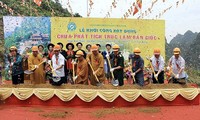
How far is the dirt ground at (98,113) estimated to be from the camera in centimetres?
684

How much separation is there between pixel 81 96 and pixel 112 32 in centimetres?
541

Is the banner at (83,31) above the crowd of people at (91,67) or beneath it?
above

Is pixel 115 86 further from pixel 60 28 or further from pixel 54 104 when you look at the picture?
pixel 60 28

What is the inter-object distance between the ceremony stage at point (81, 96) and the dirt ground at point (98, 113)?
0.22 metres

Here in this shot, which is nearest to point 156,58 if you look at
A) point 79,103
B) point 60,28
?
point 79,103

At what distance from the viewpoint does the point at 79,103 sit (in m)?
8.02

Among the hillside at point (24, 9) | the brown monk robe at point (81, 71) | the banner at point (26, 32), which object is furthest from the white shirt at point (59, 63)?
the hillside at point (24, 9)

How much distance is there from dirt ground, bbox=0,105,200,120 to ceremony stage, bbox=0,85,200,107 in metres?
0.22

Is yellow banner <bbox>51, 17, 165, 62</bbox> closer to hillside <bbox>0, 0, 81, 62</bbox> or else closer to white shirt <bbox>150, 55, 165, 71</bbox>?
white shirt <bbox>150, 55, 165, 71</bbox>

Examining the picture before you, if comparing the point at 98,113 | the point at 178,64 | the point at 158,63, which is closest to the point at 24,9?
the point at 158,63

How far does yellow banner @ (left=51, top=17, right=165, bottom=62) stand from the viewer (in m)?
12.8

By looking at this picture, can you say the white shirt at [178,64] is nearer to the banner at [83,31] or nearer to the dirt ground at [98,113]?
the dirt ground at [98,113]

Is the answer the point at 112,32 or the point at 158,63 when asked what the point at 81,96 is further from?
the point at 112,32

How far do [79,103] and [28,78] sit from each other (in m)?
2.39
